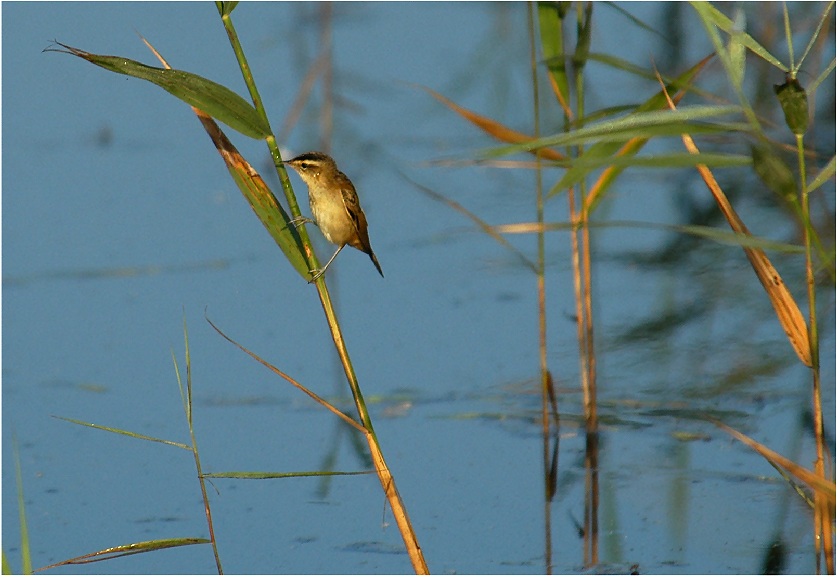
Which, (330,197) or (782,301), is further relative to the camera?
(330,197)

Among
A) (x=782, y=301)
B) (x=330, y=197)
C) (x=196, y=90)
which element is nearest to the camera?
(x=196, y=90)

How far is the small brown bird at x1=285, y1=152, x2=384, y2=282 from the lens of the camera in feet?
10.2

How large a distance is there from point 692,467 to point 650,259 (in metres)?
1.61

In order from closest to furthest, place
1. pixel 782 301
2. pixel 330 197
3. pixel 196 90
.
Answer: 1. pixel 196 90
2. pixel 782 301
3. pixel 330 197

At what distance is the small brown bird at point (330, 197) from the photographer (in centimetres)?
312

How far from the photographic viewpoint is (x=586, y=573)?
295cm

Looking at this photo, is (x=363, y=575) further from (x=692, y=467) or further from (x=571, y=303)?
(x=571, y=303)

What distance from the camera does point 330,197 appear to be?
3.16 m

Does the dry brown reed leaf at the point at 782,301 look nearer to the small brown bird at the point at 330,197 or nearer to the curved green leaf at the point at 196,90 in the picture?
the curved green leaf at the point at 196,90

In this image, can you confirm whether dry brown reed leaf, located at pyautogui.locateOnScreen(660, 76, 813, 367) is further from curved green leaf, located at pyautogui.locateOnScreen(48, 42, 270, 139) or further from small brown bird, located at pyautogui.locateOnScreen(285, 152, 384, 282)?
small brown bird, located at pyautogui.locateOnScreen(285, 152, 384, 282)

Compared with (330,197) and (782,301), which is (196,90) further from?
(782,301)

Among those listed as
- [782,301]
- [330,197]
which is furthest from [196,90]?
[782,301]

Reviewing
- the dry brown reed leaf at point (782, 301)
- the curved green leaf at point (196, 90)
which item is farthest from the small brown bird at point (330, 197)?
the dry brown reed leaf at point (782, 301)

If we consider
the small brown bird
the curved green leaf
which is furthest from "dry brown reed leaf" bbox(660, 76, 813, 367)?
the small brown bird
